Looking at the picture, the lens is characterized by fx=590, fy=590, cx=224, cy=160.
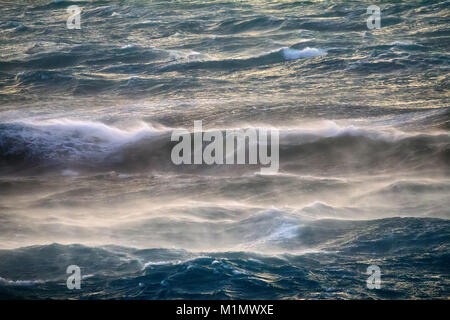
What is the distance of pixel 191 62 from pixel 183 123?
717 centimetres

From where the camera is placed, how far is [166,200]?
9938 millimetres

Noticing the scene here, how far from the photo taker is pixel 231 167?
1181cm

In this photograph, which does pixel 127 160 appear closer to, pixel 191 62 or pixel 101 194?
pixel 101 194

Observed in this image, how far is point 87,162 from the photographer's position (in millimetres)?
12602

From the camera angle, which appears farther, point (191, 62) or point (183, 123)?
point (191, 62)

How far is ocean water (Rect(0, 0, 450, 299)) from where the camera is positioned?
24.0ft

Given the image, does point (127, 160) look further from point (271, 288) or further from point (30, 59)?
point (30, 59)

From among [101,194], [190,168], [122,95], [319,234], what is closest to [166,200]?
[101,194]

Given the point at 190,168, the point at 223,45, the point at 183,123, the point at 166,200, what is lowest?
the point at 166,200

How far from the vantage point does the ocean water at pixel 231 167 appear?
733 cm

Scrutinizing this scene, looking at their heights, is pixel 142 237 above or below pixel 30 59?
below
